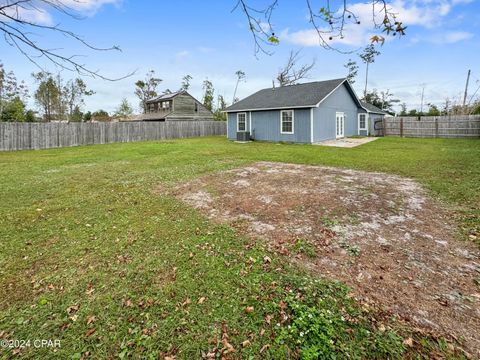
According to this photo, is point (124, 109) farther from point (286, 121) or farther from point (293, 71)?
point (286, 121)

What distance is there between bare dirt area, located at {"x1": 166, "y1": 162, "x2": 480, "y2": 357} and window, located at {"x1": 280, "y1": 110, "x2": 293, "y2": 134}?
10.3 meters

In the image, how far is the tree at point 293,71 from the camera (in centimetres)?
3067

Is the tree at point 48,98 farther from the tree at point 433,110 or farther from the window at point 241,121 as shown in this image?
the tree at point 433,110

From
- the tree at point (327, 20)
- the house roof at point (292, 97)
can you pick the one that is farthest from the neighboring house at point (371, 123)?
the tree at point (327, 20)

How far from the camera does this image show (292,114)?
16547mm

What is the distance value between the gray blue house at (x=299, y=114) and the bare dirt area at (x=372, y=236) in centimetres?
976

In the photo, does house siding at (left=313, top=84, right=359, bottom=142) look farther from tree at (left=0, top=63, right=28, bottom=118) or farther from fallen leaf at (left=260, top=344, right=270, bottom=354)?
tree at (left=0, top=63, right=28, bottom=118)

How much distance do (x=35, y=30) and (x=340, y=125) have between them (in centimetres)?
1926

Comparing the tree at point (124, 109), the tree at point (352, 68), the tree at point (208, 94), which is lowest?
the tree at point (124, 109)

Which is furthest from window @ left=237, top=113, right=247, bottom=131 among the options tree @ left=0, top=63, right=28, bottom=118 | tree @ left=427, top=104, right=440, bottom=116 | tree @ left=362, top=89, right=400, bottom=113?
tree @ left=362, top=89, right=400, bottom=113

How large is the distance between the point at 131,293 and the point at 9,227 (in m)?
2.99

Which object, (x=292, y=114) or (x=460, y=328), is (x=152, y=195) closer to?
(x=460, y=328)

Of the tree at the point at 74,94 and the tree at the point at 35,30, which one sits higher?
the tree at the point at 74,94

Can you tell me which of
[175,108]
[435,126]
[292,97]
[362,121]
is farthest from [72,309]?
[175,108]
